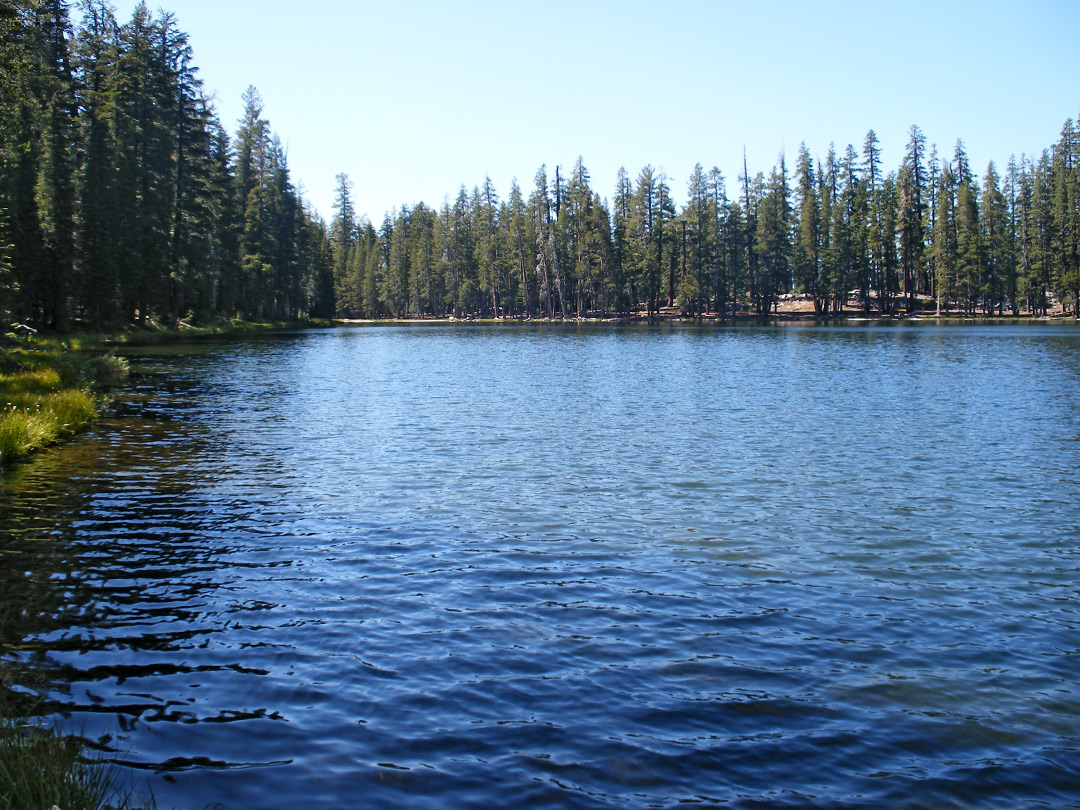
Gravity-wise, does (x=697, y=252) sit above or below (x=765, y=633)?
above

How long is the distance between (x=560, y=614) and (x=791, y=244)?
118786 millimetres

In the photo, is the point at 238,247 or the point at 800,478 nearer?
the point at 800,478

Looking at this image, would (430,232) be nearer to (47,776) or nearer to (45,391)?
(45,391)

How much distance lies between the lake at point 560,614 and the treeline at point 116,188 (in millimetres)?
20930

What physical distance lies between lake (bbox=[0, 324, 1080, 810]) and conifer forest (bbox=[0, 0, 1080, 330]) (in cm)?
2451

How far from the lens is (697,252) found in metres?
118

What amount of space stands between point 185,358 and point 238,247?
4208cm

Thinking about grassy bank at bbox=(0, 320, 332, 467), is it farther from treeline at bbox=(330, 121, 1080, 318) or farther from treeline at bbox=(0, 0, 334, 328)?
treeline at bbox=(330, 121, 1080, 318)

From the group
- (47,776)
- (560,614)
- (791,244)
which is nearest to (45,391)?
(560,614)

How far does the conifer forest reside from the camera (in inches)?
2035

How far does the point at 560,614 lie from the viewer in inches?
380

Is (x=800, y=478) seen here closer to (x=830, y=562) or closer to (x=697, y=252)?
(x=830, y=562)

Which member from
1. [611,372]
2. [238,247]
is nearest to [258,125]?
[238,247]

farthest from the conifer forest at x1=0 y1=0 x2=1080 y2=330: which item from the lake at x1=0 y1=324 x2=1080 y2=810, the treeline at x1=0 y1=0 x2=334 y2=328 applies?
the lake at x1=0 y1=324 x2=1080 y2=810
